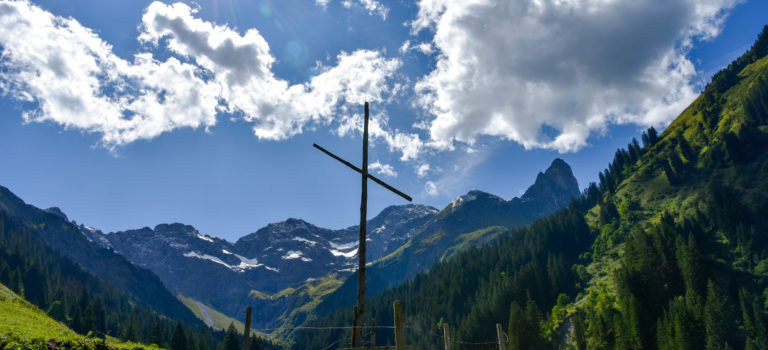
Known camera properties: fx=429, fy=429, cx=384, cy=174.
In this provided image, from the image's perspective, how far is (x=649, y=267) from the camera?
339 feet

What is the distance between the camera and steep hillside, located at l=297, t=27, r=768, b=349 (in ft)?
287

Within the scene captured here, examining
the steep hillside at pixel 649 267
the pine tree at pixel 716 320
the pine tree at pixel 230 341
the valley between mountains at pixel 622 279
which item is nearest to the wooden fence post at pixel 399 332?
the valley between mountains at pixel 622 279

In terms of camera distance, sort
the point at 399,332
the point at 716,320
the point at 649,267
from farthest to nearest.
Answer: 1. the point at 649,267
2. the point at 716,320
3. the point at 399,332

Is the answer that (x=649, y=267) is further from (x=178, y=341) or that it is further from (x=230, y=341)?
(x=178, y=341)

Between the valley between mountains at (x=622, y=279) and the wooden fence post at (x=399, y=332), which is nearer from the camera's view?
the wooden fence post at (x=399, y=332)

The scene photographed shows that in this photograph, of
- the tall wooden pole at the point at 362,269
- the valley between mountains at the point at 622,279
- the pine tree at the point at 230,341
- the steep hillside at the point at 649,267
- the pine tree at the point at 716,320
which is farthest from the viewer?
the pine tree at the point at 230,341

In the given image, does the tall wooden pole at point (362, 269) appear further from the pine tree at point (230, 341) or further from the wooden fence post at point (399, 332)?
the pine tree at point (230, 341)

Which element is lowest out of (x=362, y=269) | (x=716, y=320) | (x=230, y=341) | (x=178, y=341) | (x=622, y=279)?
(x=178, y=341)

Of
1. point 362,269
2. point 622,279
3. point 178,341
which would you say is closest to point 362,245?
point 362,269

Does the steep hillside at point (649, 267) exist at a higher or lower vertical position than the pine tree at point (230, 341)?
higher

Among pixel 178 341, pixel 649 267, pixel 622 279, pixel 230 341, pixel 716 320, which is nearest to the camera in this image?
pixel 716 320

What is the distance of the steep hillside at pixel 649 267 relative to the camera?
8738cm

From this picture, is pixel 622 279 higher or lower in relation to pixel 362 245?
higher

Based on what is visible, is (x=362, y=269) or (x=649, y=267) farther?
(x=649, y=267)
